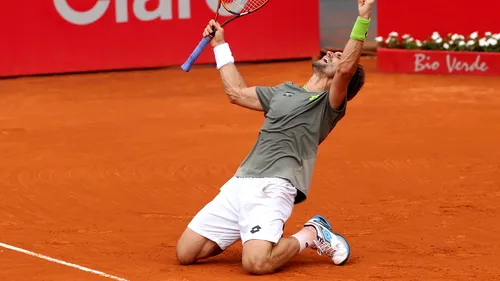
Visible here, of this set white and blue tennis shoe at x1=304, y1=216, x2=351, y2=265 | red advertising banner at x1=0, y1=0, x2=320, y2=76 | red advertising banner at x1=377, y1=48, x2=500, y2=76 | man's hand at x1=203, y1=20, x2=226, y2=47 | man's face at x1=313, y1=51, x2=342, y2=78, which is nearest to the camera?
white and blue tennis shoe at x1=304, y1=216, x2=351, y2=265

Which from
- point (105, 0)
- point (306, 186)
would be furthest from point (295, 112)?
point (105, 0)

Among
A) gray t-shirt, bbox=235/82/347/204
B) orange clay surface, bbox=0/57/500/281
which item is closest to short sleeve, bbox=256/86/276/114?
gray t-shirt, bbox=235/82/347/204

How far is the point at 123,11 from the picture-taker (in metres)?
15.4

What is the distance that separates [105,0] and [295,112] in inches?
351

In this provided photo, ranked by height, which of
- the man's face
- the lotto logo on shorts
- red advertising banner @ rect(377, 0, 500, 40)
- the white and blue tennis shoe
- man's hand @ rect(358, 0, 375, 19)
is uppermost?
man's hand @ rect(358, 0, 375, 19)

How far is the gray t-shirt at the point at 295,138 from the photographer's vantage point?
6.87 metres

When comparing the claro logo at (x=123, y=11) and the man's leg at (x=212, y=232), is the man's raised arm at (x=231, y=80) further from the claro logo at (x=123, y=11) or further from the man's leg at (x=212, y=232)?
the claro logo at (x=123, y=11)

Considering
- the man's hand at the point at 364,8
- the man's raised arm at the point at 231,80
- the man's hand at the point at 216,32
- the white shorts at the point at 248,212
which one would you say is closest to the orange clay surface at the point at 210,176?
the white shorts at the point at 248,212

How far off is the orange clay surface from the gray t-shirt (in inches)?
23.9

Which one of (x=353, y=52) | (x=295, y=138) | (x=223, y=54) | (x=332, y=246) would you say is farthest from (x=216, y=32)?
(x=332, y=246)

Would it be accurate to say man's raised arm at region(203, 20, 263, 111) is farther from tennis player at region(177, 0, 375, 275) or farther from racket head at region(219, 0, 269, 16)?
racket head at region(219, 0, 269, 16)

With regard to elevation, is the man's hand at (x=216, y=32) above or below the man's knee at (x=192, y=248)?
above

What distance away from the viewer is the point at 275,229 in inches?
263

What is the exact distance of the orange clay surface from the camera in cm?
697
